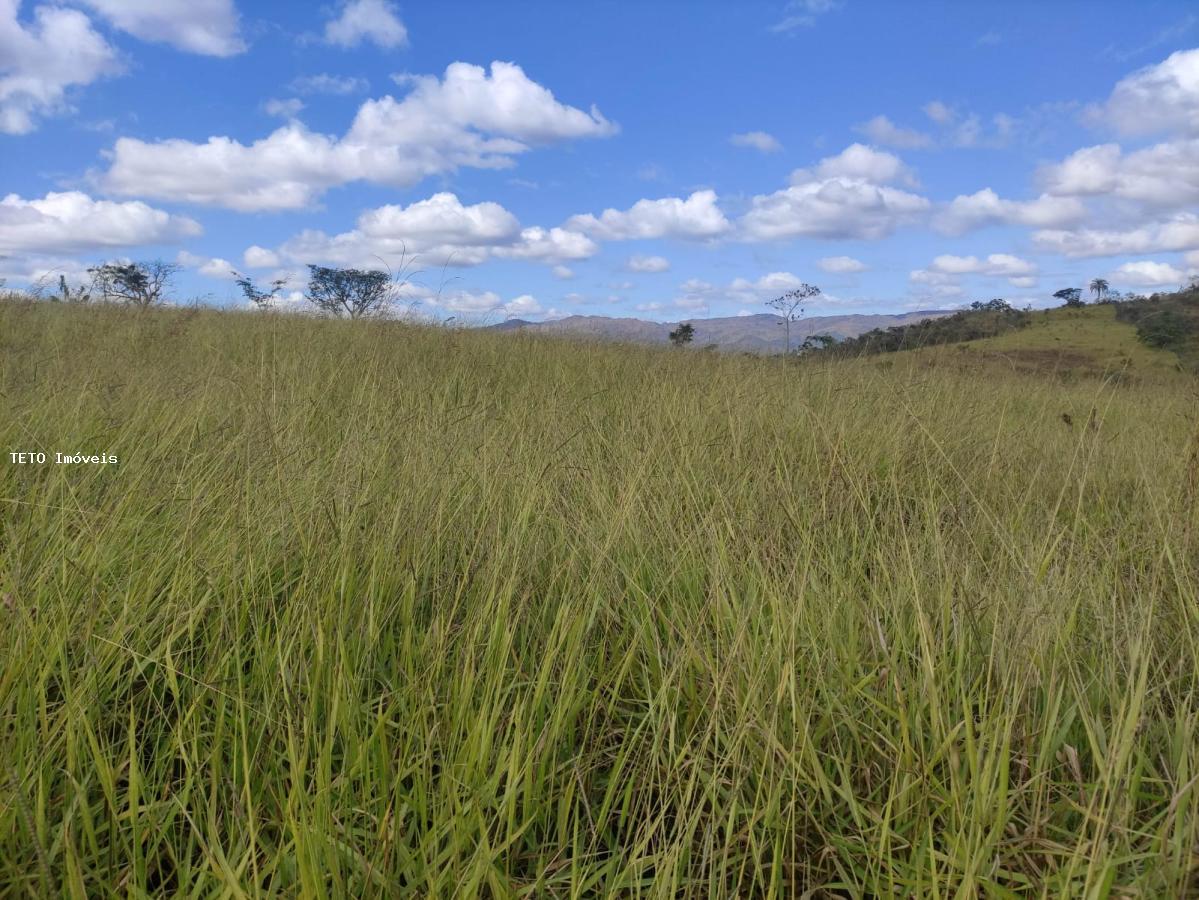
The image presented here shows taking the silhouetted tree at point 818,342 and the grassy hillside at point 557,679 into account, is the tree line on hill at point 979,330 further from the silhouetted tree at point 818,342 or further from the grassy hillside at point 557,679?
the grassy hillside at point 557,679

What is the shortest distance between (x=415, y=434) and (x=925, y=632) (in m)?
1.84

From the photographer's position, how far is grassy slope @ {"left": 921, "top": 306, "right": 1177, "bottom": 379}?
25.3 ft

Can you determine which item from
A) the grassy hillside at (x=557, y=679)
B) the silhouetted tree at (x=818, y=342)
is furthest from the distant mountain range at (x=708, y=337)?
the grassy hillside at (x=557, y=679)

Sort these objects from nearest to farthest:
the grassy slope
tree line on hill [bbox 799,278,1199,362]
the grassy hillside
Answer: the grassy hillside
tree line on hill [bbox 799,278,1199,362]
the grassy slope

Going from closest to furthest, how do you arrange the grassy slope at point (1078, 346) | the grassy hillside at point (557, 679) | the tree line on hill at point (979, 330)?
the grassy hillside at point (557, 679) < the tree line on hill at point (979, 330) < the grassy slope at point (1078, 346)

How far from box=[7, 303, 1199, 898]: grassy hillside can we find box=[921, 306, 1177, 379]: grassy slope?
530cm

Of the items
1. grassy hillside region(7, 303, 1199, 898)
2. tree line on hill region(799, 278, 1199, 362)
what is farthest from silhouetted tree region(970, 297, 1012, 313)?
grassy hillside region(7, 303, 1199, 898)

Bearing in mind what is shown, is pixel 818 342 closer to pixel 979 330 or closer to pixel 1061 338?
pixel 979 330

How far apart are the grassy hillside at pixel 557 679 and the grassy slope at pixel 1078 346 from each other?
5301mm

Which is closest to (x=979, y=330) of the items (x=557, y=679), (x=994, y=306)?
(x=994, y=306)

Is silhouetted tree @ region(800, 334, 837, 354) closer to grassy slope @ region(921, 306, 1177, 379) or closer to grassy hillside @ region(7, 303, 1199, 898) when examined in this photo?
grassy slope @ region(921, 306, 1177, 379)

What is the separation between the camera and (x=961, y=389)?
4.71 meters

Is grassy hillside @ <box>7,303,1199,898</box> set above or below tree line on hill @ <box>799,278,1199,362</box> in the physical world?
below

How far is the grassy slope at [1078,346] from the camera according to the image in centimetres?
771
